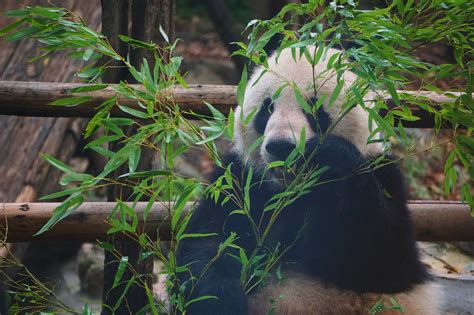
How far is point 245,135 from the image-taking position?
3168mm

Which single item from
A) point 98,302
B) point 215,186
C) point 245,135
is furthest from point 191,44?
point 215,186

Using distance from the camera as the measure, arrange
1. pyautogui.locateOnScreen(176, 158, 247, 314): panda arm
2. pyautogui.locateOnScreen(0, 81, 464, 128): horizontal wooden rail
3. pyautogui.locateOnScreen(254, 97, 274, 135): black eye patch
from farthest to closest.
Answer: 1. pyautogui.locateOnScreen(0, 81, 464, 128): horizontal wooden rail
2. pyautogui.locateOnScreen(254, 97, 274, 135): black eye patch
3. pyautogui.locateOnScreen(176, 158, 247, 314): panda arm

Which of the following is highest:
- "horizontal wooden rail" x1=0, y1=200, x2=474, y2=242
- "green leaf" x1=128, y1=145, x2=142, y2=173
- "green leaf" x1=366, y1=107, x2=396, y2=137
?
"green leaf" x1=366, y1=107, x2=396, y2=137

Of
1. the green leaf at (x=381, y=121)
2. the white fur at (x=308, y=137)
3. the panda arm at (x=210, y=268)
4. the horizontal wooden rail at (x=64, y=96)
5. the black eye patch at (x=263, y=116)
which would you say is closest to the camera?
the green leaf at (x=381, y=121)

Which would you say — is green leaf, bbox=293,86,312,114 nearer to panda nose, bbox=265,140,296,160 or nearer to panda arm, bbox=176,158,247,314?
panda nose, bbox=265,140,296,160

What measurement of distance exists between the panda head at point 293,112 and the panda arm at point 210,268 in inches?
8.4

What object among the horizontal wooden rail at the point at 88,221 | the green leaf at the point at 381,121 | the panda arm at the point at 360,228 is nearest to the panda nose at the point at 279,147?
the panda arm at the point at 360,228

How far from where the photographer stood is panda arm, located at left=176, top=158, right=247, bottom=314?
276cm

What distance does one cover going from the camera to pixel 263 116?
308 cm

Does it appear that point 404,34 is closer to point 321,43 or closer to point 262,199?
point 321,43

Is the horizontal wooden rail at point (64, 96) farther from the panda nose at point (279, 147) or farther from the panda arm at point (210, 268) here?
the panda nose at point (279, 147)

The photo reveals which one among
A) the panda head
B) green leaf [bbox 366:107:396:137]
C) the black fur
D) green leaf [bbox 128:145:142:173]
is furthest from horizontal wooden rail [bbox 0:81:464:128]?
green leaf [bbox 366:107:396:137]

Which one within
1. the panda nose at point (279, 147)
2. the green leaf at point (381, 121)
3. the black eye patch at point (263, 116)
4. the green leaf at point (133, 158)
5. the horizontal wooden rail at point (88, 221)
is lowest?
the horizontal wooden rail at point (88, 221)

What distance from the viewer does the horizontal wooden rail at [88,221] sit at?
311 cm
